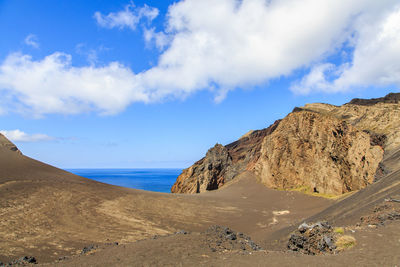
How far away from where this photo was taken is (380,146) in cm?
3092

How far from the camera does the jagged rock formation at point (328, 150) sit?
30328 millimetres

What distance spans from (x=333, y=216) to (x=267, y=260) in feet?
40.5

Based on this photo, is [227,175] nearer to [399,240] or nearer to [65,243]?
[65,243]

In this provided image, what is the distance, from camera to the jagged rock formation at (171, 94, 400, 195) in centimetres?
3033

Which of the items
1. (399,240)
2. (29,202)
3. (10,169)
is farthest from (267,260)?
(10,169)

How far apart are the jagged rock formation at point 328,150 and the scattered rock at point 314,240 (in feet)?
64.4

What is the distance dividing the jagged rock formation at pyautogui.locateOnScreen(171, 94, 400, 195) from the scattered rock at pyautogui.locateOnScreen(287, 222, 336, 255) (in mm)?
19618

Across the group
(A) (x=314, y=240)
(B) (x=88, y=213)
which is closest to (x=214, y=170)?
(B) (x=88, y=213)

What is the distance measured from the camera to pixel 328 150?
3338 centimetres

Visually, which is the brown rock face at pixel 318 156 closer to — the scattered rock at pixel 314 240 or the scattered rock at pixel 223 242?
the scattered rock at pixel 314 240

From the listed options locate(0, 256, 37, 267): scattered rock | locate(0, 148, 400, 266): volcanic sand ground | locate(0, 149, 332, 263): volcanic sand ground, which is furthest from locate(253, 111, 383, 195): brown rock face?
locate(0, 256, 37, 267): scattered rock

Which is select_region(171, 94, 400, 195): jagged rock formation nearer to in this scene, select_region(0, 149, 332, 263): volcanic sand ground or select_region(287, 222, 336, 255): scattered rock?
select_region(0, 149, 332, 263): volcanic sand ground

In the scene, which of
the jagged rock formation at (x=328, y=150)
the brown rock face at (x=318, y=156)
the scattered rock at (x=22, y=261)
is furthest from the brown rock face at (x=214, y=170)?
the scattered rock at (x=22, y=261)

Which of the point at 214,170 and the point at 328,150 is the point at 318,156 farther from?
the point at 214,170
